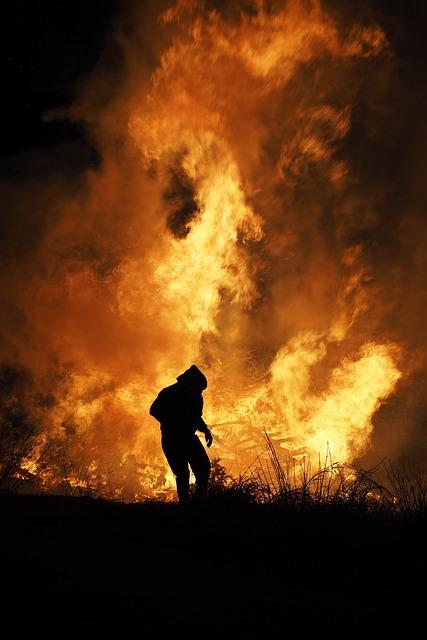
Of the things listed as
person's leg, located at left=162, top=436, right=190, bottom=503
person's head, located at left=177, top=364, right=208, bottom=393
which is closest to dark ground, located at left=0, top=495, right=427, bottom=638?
person's leg, located at left=162, top=436, right=190, bottom=503

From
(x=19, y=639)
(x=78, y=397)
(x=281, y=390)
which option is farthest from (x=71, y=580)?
(x=281, y=390)

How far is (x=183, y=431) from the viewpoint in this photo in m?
6.32

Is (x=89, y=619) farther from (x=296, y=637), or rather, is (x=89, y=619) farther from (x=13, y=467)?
(x=13, y=467)


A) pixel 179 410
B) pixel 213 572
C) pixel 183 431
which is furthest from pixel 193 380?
pixel 213 572

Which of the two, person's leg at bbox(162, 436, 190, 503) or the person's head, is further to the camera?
the person's head

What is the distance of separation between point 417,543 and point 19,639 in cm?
287

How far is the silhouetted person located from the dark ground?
235cm

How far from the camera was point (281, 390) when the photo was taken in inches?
1330

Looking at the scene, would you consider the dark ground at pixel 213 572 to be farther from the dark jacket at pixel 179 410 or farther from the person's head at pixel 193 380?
the person's head at pixel 193 380

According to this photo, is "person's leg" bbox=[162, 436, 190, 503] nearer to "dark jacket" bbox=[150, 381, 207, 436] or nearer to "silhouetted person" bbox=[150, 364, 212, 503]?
"silhouetted person" bbox=[150, 364, 212, 503]

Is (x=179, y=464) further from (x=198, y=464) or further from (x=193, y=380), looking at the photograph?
(x=193, y=380)

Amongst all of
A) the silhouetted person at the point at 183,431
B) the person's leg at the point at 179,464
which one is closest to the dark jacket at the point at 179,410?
the silhouetted person at the point at 183,431

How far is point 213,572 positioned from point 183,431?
405cm

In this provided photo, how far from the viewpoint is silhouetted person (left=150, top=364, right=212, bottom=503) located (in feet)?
20.4
